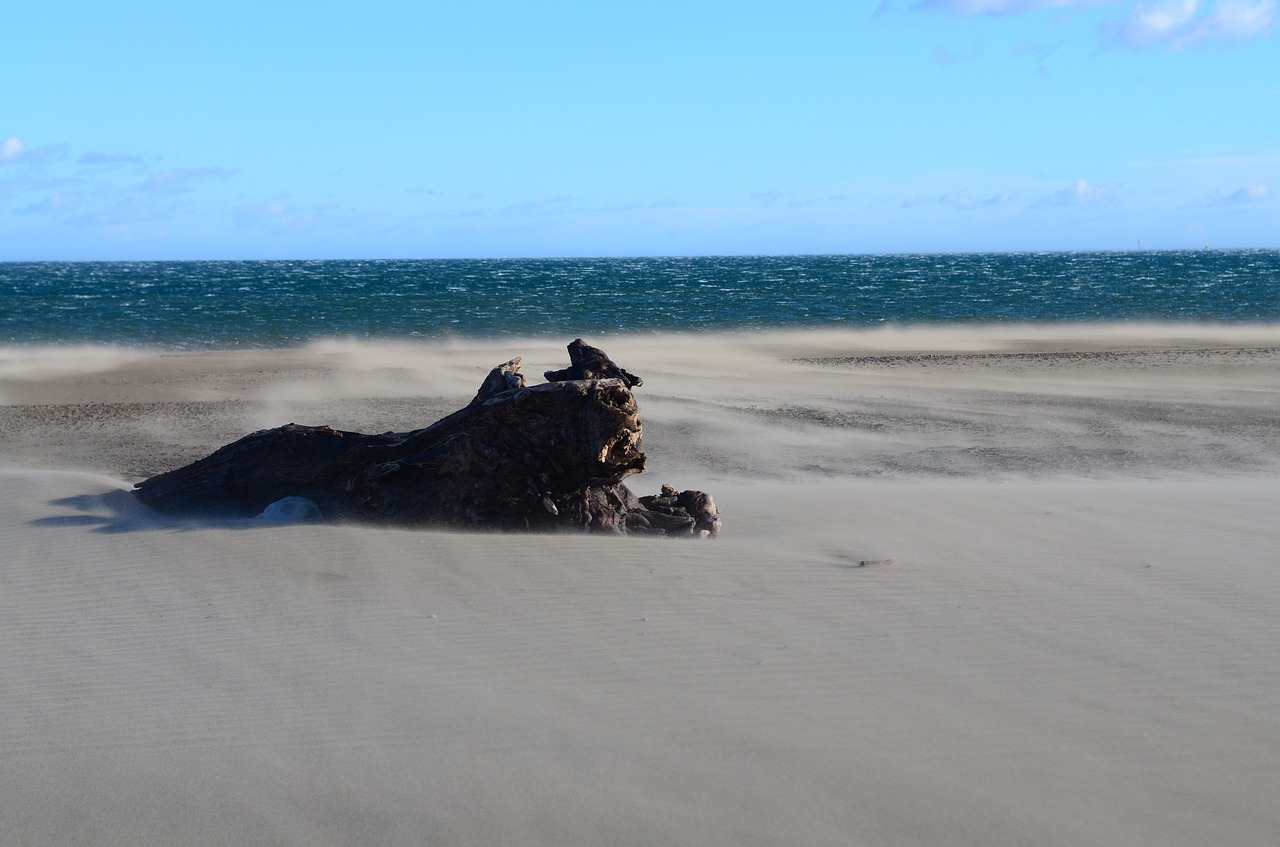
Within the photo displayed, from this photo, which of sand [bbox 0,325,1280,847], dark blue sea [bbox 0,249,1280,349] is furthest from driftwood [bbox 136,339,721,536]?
dark blue sea [bbox 0,249,1280,349]

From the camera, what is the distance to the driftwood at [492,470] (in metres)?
5.93

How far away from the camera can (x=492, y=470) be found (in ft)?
20.4

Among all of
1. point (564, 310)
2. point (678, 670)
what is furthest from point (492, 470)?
point (564, 310)

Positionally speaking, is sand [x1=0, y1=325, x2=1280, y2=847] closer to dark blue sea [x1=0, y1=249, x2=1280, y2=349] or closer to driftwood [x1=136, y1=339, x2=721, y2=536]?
driftwood [x1=136, y1=339, x2=721, y2=536]

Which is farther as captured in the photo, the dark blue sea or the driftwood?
the dark blue sea

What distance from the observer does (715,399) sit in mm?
13516

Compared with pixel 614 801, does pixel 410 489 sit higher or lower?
higher

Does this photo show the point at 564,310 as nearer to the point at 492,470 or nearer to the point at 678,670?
the point at 492,470

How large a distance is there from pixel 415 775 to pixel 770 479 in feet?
18.7

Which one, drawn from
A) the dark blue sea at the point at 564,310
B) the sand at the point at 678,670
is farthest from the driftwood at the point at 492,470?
the dark blue sea at the point at 564,310

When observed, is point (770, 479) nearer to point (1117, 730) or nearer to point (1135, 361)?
point (1117, 730)

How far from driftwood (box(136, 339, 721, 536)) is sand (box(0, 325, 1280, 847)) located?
266mm

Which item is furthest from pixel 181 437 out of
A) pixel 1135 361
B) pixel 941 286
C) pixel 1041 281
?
pixel 1041 281

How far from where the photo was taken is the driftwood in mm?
5930
